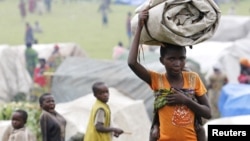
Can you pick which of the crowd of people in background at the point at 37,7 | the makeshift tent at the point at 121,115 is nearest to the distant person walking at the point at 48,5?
the crowd of people in background at the point at 37,7

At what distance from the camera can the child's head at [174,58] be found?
15.8 ft

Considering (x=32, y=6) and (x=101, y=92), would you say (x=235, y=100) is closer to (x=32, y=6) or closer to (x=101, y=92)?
(x=101, y=92)

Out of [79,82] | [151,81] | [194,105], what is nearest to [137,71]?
[151,81]

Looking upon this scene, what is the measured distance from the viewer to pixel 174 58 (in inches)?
189

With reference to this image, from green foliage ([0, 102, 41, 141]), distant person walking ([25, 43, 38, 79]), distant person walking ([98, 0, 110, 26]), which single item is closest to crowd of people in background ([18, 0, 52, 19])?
distant person walking ([98, 0, 110, 26])

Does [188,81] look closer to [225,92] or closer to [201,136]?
[201,136]

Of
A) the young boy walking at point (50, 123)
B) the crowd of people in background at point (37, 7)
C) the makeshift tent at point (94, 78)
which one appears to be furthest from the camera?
the crowd of people in background at point (37, 7)

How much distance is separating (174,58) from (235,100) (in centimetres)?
669

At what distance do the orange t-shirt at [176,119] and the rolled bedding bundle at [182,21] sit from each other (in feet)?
0.94

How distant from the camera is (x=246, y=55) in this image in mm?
17156

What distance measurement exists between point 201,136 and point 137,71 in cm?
59

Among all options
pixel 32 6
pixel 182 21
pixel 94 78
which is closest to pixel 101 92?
pixel 182 21

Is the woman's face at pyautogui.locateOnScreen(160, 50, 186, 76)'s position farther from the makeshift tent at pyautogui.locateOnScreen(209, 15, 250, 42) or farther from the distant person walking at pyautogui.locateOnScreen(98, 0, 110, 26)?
the distant person walking at pyautogui.locateOnScreen(98, 0, 110, 26)

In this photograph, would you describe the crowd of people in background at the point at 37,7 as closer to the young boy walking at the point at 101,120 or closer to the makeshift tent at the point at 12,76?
the makeshift tent at the point at 12,76
